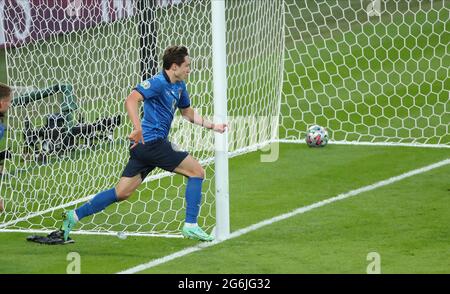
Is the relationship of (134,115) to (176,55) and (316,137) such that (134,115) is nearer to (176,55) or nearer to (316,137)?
(176,55)

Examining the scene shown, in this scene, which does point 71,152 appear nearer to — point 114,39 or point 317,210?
point 114,39

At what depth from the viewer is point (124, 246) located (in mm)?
9852

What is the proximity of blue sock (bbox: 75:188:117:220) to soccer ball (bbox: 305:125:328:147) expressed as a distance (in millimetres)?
4704

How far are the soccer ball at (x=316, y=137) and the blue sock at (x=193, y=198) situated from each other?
14.8 ft

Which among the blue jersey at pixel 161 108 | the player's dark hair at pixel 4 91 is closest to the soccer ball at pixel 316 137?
the blue jersey at pixel 161 108

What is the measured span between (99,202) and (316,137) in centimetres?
479

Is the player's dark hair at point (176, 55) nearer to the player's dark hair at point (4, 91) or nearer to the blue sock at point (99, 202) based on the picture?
the blue sock at point (99, 202)

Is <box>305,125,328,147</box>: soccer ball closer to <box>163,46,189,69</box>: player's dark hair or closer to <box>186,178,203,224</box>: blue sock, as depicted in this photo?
<box>186,178,203,224</box>: blue sock

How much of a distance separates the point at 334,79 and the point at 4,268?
7.87 metres

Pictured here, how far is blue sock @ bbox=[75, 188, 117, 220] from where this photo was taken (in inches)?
384

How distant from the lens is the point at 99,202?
385 inches

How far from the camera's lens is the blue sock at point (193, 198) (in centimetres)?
968

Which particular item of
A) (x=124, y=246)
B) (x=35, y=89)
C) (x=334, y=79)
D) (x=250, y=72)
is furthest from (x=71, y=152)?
(x=334, y=79)

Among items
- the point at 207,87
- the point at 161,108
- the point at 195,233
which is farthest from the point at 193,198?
the point at 207,87
